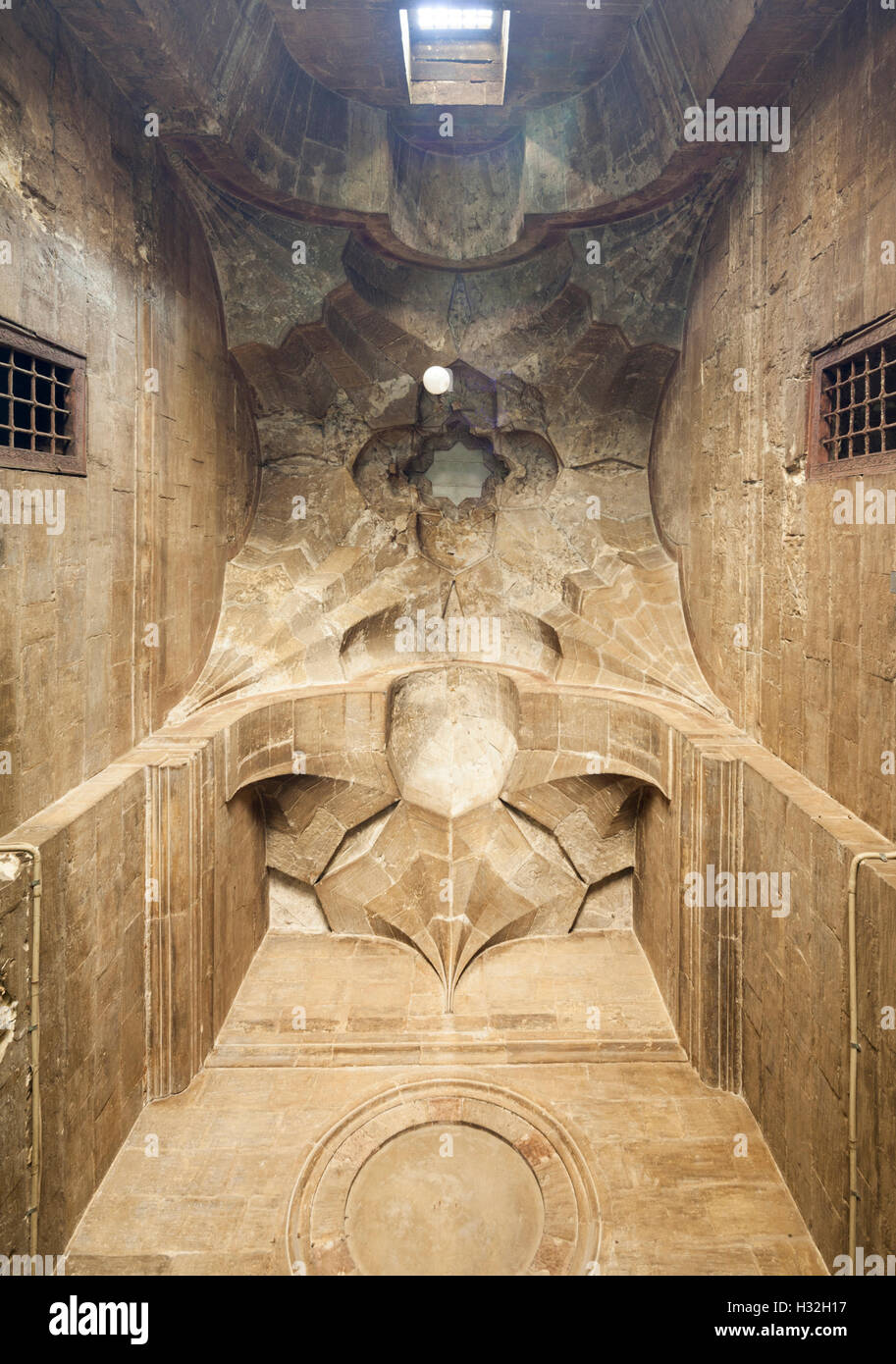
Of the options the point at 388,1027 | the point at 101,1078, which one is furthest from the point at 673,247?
the point at 101,1078

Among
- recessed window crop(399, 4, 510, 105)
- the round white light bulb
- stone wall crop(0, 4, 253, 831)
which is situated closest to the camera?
stone wall crop(0, 4, 253, 831)

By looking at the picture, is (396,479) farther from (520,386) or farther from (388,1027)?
(388,1027)

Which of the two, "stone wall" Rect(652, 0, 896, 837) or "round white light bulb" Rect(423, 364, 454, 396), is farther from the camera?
"round white light bulb" Rect(423, 364, 454, 396)

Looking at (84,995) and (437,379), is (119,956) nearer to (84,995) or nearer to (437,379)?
(84,995)

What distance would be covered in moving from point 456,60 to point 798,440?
4.68 m

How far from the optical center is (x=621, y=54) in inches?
252

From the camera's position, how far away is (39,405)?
452 centimetres

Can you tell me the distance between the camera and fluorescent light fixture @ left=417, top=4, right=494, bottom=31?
6439mm

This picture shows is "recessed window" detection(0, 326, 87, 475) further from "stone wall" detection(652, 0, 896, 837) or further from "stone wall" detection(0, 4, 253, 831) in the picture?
"stone wall" detection(652, 0, 896, 837)

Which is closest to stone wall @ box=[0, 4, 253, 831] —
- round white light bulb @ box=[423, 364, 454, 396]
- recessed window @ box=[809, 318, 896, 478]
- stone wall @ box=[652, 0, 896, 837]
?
round white light bulb @ box=[423, 364, 454, 396]

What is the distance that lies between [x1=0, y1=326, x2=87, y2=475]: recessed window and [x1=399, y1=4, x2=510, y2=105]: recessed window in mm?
4216

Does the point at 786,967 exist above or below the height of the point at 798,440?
below

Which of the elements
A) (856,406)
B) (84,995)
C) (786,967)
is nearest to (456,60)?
(856,406)

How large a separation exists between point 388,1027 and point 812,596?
4.71 metres
